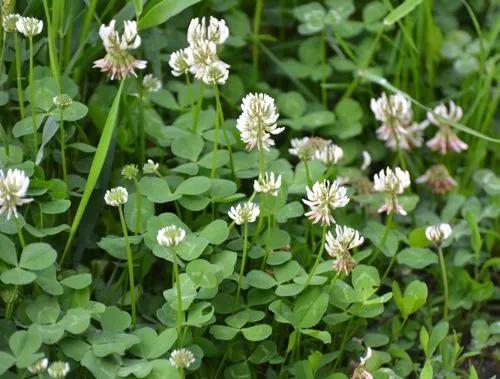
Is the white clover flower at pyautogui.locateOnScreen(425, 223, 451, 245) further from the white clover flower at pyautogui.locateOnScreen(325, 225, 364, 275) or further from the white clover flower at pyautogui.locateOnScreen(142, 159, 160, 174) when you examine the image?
the white clover flower at pyautogui.locateOnScreen(142, 159, 160, 174)

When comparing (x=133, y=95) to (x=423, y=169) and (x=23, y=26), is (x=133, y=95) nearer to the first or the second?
(x=23, y=26)

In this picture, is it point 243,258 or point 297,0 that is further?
point 297,0

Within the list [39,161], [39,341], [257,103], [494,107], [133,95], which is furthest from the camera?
[494,107]

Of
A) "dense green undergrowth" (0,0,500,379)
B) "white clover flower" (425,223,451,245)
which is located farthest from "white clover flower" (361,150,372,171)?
"white clover flower" (425,223,451,245)

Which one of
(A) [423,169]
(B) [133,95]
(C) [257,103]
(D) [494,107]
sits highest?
(C) [257,103]

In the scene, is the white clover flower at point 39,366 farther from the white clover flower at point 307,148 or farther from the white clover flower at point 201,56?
the white clover flower at point 307,148

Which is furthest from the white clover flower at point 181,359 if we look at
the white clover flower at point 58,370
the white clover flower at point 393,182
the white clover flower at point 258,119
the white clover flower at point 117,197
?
the white clover flower at point 393,182

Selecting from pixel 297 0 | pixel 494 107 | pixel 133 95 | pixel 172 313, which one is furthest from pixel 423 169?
pixel 172 313
